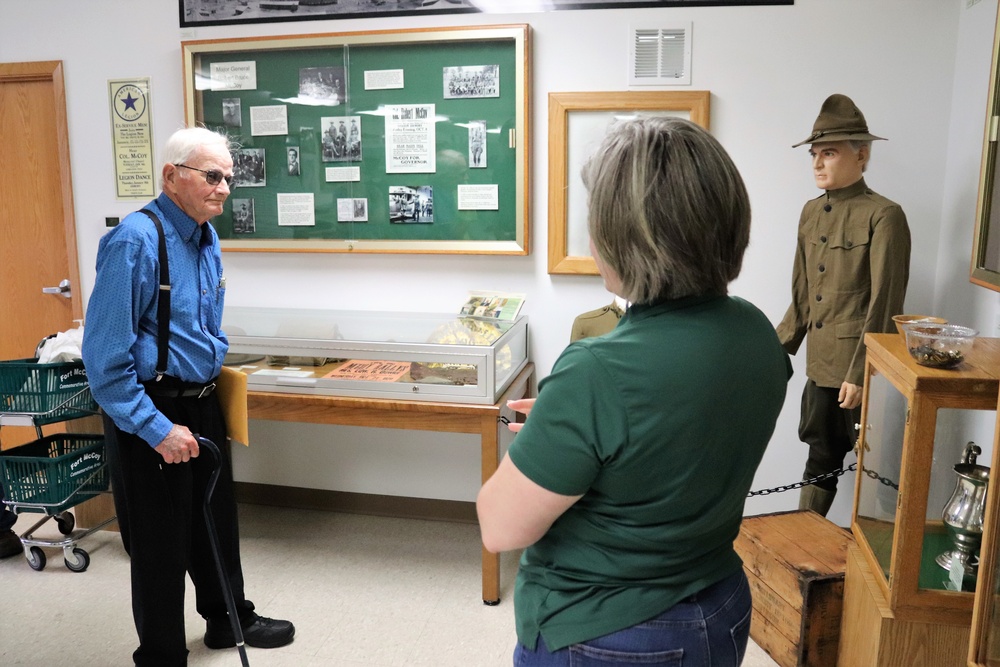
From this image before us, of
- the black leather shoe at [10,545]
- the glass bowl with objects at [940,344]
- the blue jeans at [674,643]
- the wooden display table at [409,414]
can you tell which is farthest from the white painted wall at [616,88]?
the blue jeans at [674,643]

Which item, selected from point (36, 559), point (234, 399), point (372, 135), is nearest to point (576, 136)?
point (372, 135)

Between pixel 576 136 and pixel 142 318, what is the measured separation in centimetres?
188

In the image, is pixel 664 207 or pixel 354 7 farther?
pixel 354 7

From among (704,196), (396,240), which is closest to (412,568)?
(396,240)

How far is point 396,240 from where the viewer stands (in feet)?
11.4

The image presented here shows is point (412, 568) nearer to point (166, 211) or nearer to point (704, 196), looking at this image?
point (166, 211)

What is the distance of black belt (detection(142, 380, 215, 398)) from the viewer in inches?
87.3

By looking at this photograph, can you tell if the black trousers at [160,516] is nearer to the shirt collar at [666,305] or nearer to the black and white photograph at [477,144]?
the black and white photograph at [477,144]

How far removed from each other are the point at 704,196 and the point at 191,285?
170cm

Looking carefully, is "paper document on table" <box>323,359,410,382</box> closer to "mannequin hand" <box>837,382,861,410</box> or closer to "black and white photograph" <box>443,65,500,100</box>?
"black and white photograph" <box>443,65,500,100</box>

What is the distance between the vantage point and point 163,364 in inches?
86.0

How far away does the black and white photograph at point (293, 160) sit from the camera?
3.53m

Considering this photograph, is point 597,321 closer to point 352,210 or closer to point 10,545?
point 352,210

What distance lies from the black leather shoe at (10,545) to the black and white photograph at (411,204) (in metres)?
2.13
